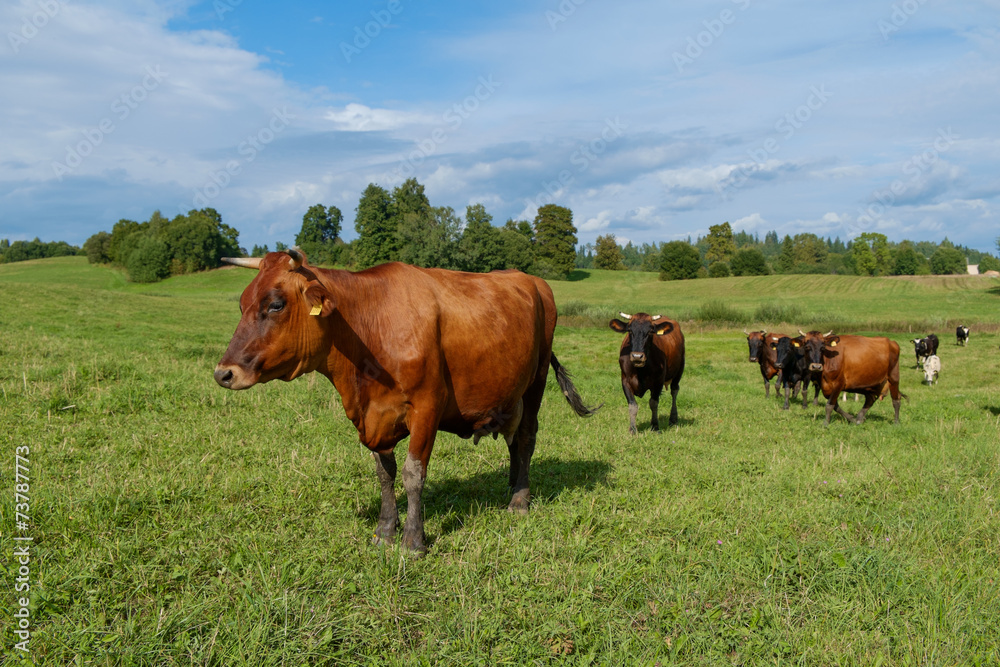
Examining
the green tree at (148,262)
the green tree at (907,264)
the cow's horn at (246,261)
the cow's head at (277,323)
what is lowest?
the cow's head at (277,323)

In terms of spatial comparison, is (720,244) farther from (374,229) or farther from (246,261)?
(246,261)

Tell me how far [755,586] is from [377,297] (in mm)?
3430

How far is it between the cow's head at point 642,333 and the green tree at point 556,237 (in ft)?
281

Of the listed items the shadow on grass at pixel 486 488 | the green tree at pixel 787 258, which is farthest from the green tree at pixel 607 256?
the shadow on grass at pixel 486 488

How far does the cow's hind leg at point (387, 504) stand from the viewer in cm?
483

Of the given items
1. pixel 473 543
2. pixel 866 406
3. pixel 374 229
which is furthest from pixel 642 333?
pixel 374 229

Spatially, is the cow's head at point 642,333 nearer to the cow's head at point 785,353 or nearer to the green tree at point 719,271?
the cow's head at point 785,353

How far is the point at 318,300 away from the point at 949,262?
138 meters

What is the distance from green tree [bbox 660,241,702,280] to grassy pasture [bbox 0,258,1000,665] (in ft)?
285

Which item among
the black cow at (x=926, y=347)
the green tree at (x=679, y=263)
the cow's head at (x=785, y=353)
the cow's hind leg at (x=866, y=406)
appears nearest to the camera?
the cow's hind leg at (x=866, y=406)

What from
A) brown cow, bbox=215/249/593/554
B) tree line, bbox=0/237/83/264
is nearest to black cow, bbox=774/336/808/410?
brown cow, bbox=215/249/593/554

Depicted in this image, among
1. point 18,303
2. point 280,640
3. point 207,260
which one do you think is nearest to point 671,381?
point 280,640

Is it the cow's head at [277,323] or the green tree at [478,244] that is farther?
the green tree at [478,244]

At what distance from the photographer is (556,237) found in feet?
324
